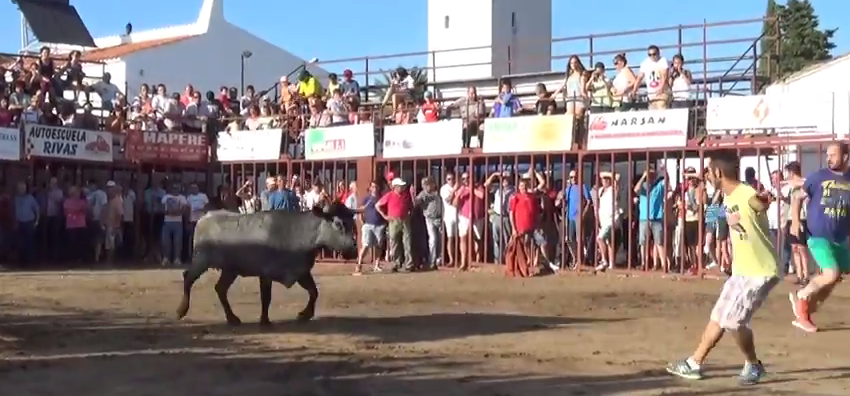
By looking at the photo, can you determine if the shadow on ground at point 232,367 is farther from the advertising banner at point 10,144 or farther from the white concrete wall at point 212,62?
the white concrete wall at point 212,62

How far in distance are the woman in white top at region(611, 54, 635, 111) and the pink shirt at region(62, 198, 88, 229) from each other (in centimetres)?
1085

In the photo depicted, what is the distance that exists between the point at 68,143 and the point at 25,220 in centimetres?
213

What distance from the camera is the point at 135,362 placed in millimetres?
10070

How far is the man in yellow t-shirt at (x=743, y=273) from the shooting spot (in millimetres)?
8906

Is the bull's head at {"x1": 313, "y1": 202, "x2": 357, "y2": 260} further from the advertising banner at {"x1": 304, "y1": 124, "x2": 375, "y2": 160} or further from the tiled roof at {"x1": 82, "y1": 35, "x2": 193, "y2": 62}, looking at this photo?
the tiled roof at {"x1": 82, "y1": 35, "x2": 193, "y2": 62}

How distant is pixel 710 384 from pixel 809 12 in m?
56.5

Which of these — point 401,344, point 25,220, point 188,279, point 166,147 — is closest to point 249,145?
point 166,147

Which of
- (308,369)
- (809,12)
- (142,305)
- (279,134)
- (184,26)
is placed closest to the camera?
(308,369)

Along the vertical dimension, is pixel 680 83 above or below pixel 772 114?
above

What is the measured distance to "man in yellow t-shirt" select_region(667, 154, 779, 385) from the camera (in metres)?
8.91

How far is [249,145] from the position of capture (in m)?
27.2

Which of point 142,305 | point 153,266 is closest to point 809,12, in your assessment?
point 153,266

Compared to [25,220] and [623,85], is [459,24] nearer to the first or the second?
[623,85]

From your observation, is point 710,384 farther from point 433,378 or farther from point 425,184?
point 425,184
